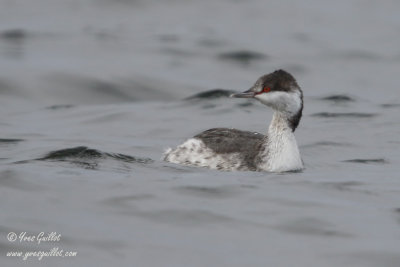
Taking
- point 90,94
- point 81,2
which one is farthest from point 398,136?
point 81,2

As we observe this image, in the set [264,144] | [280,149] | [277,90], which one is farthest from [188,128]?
[277,90]

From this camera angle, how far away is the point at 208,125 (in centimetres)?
1634

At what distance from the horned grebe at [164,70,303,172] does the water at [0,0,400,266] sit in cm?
26

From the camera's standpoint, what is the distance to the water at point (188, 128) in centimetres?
889

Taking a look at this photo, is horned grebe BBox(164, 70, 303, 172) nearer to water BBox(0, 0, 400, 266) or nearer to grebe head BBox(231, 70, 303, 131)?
grebe head BBox(231, 70, 303, 131)

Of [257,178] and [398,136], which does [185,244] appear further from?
[398,136]

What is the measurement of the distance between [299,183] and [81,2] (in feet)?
57.5

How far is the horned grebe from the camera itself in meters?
11.8

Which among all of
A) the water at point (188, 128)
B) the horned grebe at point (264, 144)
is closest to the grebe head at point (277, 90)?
the horned grebe at point (264, 144)

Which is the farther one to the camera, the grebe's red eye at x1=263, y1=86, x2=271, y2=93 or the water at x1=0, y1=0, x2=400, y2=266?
the grebe's red eye at x1=263, y1=86, x2=271, y2=93

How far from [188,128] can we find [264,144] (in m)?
4.11


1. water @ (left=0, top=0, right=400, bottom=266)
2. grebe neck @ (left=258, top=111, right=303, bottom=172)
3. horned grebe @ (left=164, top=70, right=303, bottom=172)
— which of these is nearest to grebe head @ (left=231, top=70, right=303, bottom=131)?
horned grebe @ (left=164, top=70, right=303, bottom=172)

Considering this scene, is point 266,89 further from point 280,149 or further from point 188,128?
point 188,128

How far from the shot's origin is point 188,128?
16000 millimetres
